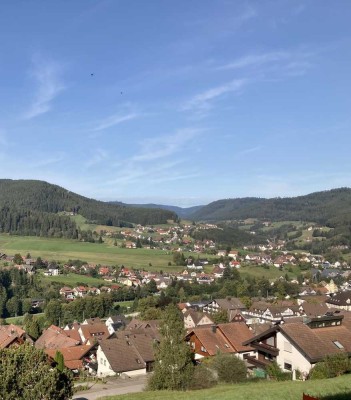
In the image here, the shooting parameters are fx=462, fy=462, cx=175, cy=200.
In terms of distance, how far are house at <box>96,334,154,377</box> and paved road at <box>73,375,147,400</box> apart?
1.23 m

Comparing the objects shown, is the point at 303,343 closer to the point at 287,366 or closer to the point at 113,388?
the point at 287,366

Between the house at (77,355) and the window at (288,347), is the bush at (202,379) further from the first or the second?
the house at (77,355)

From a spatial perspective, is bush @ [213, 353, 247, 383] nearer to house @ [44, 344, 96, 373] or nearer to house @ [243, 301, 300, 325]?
house @ [44, 344, 96, 373]

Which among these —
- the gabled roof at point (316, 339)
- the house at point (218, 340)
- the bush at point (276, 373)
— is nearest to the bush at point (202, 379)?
the bush at point (276, 373)

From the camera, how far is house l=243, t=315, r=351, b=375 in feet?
69.4

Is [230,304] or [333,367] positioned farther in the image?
[230,304]

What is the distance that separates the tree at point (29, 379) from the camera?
16578mm

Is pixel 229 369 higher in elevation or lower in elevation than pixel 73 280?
higher

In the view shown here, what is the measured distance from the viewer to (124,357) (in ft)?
121

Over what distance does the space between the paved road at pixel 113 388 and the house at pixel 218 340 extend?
4.53m

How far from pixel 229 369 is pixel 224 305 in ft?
181

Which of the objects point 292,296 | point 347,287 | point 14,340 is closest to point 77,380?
point 14,340

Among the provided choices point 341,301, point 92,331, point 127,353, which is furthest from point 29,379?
point 341,301

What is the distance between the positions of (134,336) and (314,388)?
91.8 feet
